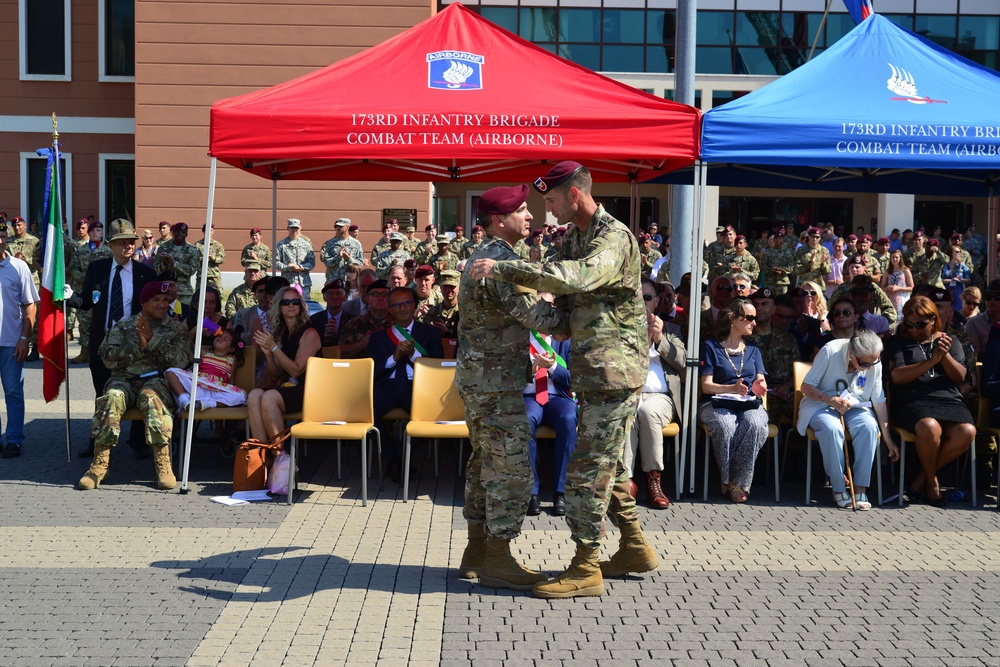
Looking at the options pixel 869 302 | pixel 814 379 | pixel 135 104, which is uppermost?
pixel 135 104

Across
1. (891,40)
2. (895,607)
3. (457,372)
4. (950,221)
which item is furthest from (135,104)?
(950,221)

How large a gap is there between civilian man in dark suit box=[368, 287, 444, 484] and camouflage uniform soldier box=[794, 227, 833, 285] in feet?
32.2

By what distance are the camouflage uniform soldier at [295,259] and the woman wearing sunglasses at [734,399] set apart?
28.9 ft

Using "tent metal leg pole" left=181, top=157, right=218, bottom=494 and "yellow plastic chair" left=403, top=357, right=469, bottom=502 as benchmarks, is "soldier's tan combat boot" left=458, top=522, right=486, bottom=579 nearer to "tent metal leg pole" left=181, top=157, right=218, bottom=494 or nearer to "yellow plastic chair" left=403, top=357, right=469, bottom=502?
"yellow plastic chair" left=403, top=357, right=469, bottom=502

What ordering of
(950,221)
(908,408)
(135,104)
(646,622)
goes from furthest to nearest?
(950,221) < (135,104) < (908,408) < (646,622)

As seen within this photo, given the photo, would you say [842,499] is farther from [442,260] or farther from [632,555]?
[442,260]

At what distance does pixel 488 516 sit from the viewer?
17.0ft

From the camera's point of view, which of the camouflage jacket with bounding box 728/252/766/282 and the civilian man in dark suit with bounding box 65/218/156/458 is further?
the camouflage jacket with bounding box 728/252/766/282

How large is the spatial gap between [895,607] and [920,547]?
1225 millimetres

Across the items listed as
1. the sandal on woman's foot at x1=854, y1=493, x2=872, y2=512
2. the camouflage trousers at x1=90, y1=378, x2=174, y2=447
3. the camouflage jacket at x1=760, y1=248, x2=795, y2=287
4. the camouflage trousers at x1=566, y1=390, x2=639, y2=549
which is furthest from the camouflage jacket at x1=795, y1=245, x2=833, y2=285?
the camouflage trousers at x1=566, y1=390, x2=639, y2=549

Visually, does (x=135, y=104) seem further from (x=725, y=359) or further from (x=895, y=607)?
(x=895, y=607)

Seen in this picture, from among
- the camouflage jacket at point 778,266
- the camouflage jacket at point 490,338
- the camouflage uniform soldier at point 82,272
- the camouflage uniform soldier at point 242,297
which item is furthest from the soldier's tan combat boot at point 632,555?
the camouflage jacket at point 778,266

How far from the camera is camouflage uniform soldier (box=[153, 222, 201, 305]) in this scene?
14.1 m

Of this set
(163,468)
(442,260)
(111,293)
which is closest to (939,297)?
(163,468)
